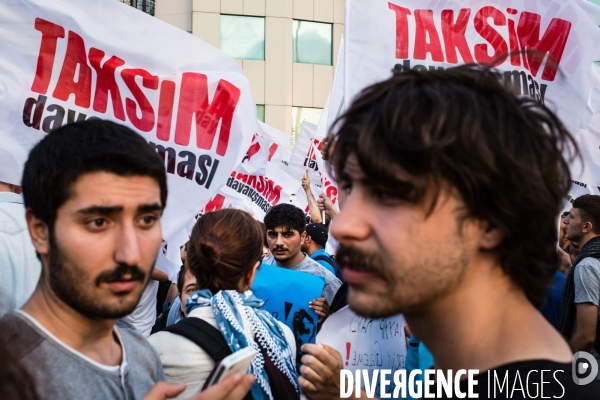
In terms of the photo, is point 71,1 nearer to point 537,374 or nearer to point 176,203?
point 176,203

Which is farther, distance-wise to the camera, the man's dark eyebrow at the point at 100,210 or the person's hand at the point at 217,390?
the man's dark eyebrow at the point at 100,210

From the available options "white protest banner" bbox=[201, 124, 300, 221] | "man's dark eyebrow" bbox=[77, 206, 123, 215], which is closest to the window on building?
"white protest banner" bbox=[201, 124, 300, 221]

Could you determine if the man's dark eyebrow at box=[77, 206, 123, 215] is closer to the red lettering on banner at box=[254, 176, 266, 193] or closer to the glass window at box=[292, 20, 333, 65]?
the red lettering on banner at box=[254, 176, 266, 193]

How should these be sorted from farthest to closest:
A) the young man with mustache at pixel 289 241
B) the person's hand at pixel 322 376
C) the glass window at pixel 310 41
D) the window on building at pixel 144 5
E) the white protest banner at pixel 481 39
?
the glass window at pixel 310 41
the window on building at pixel 144 5
the young man with mustache at pixel 289 241
the white protest banner at pixel 481 39
the person's hand at pixel 322 376

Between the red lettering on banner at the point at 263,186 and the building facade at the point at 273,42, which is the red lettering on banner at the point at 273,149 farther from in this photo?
the building facade at the point at 273,42

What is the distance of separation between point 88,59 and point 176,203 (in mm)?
1124

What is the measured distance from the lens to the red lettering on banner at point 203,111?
14.5ft

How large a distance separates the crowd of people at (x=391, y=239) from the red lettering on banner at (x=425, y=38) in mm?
2932

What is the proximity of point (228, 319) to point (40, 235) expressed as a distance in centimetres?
103

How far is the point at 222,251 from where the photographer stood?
2.98 metres

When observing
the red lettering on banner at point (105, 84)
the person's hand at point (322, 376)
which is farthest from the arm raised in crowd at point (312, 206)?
the person's hand at point (322, 376)

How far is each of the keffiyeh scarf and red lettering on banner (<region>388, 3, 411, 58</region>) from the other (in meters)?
2.36

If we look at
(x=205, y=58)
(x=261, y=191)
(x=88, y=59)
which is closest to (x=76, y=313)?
(x=88, y=59)

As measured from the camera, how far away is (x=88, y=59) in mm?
4254
